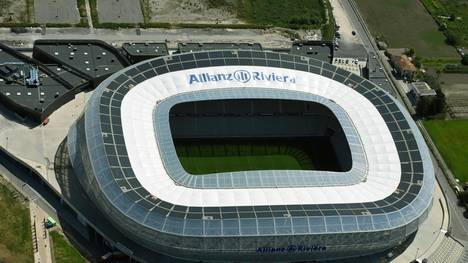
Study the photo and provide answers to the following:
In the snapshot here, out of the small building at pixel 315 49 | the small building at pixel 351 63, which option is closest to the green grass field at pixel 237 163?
the small building at pixel 315 49

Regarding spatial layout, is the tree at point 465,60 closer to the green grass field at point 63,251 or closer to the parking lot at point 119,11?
the parking lot at point 119,11

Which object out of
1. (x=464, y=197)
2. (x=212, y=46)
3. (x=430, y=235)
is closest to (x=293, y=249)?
(x=430, y=235)

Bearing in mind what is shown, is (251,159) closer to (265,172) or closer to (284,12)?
(265,172)

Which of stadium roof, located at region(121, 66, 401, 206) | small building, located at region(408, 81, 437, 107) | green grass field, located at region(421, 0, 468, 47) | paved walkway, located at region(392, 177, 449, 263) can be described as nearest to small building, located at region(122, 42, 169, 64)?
stadium roof, located at region(121, 66, 401, 206)

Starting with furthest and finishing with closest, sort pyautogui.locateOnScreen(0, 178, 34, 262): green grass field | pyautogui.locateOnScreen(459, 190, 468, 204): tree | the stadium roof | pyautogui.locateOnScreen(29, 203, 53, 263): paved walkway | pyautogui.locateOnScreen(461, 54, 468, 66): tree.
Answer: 1. pyautogui.locateOnScreen(461, 54, 468, 66): tree
2. pyautogui.locateOnScreen(459, 190, 468, 204): tree
3. pyautogui.locateOnScreen(29, 203, 53, 263): paved walkway
4. pyautogui.locateOnScreen(0, 178, 34, 262): green grass field
5. the stadium roof

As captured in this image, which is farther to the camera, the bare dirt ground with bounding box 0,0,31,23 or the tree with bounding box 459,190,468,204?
the bare dirt ground with bounding box 0,0,31,23

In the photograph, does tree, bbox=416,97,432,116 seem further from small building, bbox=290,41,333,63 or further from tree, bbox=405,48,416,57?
tree, bbox=405,48,416,57

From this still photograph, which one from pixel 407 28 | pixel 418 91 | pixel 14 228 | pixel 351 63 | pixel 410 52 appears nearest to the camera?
pixel 14 228
